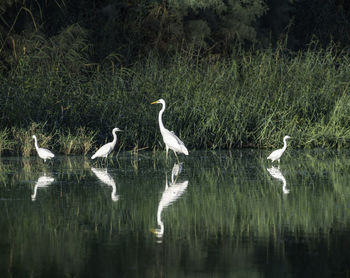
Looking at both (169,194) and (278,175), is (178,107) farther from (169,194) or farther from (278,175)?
(169,194)

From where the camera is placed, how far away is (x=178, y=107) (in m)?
16.0

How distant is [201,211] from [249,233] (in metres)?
1.22

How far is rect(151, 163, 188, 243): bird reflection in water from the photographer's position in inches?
270

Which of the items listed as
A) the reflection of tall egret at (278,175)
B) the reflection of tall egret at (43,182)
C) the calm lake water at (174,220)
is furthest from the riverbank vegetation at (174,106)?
the reflection of tall egret at (278,175)

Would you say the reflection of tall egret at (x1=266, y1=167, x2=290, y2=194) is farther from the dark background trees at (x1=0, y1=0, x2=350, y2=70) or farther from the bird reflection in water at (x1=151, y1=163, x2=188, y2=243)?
the dark background trees at (x1=0, y1=0, x2=350, y2=70)

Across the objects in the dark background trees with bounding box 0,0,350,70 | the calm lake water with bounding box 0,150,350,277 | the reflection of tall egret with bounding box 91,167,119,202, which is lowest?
the dark background trees with bounding box 0,0,350,70

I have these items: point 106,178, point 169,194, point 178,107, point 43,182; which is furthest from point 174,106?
point 169,194

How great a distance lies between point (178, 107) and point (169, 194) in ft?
22.9

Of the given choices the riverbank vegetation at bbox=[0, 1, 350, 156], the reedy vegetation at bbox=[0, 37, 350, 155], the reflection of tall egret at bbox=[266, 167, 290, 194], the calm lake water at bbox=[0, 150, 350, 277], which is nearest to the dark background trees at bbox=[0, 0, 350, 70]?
the riverbank vegetation at bbox=[0, 1, 350, 156]

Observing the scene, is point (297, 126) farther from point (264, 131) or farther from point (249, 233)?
point (249, 233)

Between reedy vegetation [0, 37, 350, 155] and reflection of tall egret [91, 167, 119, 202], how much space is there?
250cm

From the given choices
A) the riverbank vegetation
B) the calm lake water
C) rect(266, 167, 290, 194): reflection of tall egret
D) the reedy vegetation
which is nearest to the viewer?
the calm lake water

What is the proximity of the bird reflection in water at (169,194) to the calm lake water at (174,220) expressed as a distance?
0.04 feet

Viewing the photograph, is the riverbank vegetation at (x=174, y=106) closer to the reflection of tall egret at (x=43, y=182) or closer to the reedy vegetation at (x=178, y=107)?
the reedy vegetation at (x=178, y=107)
